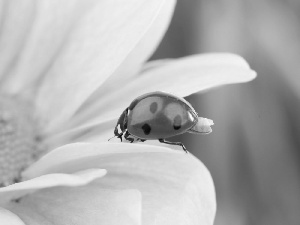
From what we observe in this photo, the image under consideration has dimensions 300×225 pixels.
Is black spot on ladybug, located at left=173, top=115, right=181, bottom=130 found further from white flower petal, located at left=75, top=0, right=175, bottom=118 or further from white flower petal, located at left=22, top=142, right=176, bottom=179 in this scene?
white flower petal, located at left=75, top=0, right=175, bottom=118

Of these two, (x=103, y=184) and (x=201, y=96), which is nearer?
(x=103, y=184)

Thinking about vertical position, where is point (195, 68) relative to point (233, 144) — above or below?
above

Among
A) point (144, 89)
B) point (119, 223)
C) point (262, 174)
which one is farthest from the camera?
point (262, 174)

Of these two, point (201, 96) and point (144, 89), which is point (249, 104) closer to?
point (201, 96)

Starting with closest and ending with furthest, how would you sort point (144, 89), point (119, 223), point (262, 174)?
1. point (119, 223)
2. point (144, 89)
3. point (262, 174)

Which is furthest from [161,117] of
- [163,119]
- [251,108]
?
[251,108]

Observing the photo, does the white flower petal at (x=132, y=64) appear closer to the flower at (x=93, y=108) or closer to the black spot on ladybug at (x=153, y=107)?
the flower at (x=93, y=108)

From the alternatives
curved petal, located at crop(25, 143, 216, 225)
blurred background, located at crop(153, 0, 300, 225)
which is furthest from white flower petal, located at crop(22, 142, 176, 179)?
blurred background, located at crop(153, 0, 300, 225)

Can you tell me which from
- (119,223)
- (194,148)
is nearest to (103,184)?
(119,223)
